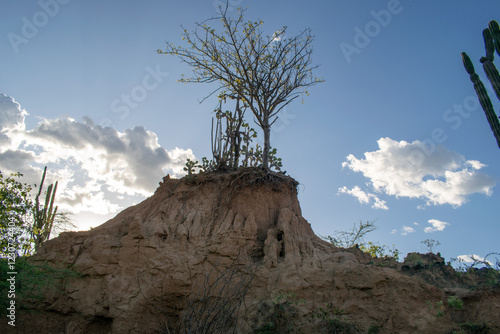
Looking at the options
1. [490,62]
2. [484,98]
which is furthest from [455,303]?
[490,62]

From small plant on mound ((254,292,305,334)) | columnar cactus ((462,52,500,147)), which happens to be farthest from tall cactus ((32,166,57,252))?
columnar cactus ((462,52,500,147))

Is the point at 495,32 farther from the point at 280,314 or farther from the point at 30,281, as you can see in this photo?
the point at 30,281

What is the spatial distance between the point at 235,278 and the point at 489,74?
12.0m

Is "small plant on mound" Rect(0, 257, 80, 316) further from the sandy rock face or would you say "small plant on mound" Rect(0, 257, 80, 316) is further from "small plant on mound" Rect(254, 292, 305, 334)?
"small plant on mound" Rect(254, 292, 305, 334)

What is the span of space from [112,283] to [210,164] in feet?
18.2

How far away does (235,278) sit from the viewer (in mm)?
10344

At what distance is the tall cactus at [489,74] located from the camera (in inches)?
516

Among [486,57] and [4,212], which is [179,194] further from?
[486,57]

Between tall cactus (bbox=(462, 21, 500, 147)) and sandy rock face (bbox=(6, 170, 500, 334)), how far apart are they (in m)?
6.89

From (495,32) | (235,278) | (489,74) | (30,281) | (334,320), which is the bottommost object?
(334,320)

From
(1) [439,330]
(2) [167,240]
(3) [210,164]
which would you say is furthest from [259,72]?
(1) [439,330]

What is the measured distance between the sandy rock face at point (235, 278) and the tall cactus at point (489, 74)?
6.89m

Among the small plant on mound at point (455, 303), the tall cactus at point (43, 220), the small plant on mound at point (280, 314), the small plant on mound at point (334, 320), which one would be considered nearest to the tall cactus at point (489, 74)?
the small plant on mound at point (455, 303)

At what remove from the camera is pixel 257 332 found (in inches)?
348
